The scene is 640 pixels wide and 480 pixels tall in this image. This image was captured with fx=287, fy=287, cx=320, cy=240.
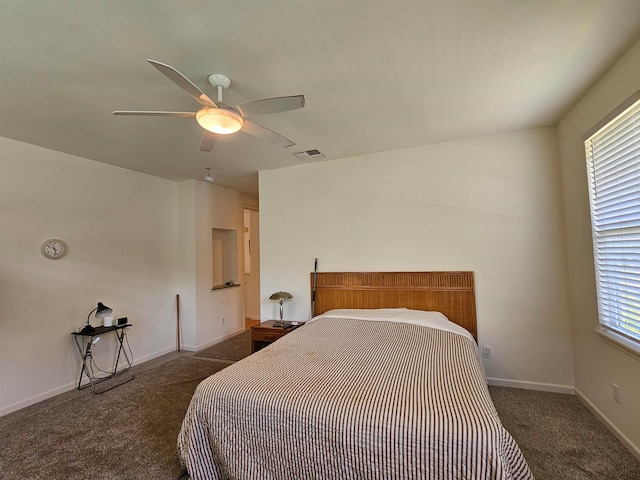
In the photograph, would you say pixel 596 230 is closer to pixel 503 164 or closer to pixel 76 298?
pixel 503 164

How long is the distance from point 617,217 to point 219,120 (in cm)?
274

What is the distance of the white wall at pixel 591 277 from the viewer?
1.84 m

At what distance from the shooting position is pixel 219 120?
1758 mm

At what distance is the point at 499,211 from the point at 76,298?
15.3 feet

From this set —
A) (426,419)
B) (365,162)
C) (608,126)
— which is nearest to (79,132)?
(365,162)

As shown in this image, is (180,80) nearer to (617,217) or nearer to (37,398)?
(617,217)

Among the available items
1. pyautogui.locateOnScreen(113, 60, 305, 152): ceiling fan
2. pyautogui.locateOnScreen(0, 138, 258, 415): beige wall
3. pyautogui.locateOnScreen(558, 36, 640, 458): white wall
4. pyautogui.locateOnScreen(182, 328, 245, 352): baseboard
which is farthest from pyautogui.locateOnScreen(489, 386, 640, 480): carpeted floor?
pyautogui.locateOnScreen(0, 138, 258, 415): beige wall

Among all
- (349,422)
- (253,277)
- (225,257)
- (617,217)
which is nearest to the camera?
(349,422)

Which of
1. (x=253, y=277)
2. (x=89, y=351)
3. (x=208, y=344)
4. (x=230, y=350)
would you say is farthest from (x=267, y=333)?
(x=253, y=277)

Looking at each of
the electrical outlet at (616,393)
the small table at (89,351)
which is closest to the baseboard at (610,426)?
the electrical outlet at (616,393)

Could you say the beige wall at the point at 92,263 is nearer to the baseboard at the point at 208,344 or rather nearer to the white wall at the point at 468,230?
the baseboard at the point at 208,344

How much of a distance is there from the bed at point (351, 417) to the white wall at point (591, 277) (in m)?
1.00

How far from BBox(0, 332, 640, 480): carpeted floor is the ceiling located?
252 centimetres

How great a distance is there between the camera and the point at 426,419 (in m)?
1.14
